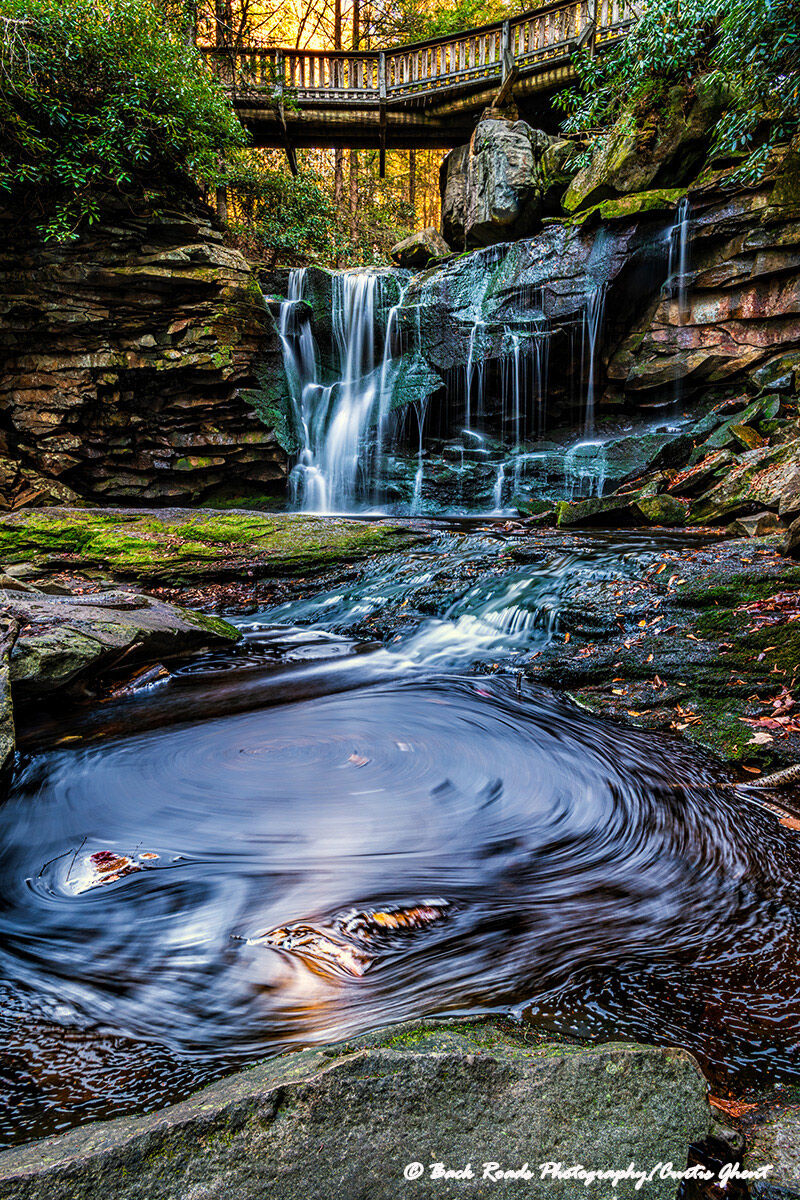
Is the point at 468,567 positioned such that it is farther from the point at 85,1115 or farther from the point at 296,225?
the point at 296,225

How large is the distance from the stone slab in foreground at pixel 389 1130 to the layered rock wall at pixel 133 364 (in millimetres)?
11705

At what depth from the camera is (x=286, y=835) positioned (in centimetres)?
259

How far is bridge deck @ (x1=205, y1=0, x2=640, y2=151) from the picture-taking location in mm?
14266

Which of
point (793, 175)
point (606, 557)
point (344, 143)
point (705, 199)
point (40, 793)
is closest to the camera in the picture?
point (40, 793)

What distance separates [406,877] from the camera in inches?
89.2

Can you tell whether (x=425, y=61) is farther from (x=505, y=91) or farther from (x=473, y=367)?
(x=473, y=367)

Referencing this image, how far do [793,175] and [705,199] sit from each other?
4.19 ft

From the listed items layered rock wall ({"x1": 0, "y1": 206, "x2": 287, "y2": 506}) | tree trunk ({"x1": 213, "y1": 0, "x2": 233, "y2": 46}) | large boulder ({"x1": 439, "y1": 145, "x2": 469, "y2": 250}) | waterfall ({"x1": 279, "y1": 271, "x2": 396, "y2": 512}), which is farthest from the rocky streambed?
tree trunk ({"x1": 213, "y1": 0, "x2": 233, "y2": 46})

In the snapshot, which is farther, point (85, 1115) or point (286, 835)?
point (286, 835)

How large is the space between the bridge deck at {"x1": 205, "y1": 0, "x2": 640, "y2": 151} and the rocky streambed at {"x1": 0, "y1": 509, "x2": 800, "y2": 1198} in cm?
1516

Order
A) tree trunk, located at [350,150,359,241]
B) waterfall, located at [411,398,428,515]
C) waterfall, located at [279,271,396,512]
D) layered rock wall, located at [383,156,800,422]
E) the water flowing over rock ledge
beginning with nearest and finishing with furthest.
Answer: layered rock wall, located at [383,156,800,422]
the water flowing over rock ledge
waterfall, located at [411,398,428,515]
waterfall, located at [279,271,396,512]
tree trunk, located at [350,150,359,241]

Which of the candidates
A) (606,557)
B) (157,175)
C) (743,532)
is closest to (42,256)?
(157,175)

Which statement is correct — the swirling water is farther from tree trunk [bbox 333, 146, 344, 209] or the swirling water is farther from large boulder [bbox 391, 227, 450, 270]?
tree trunk [bbox 333, 146, 344, 209]

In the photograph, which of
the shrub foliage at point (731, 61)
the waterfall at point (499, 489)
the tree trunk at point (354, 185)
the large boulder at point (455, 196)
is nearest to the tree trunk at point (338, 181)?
the tree trunk at point (354, 185)
